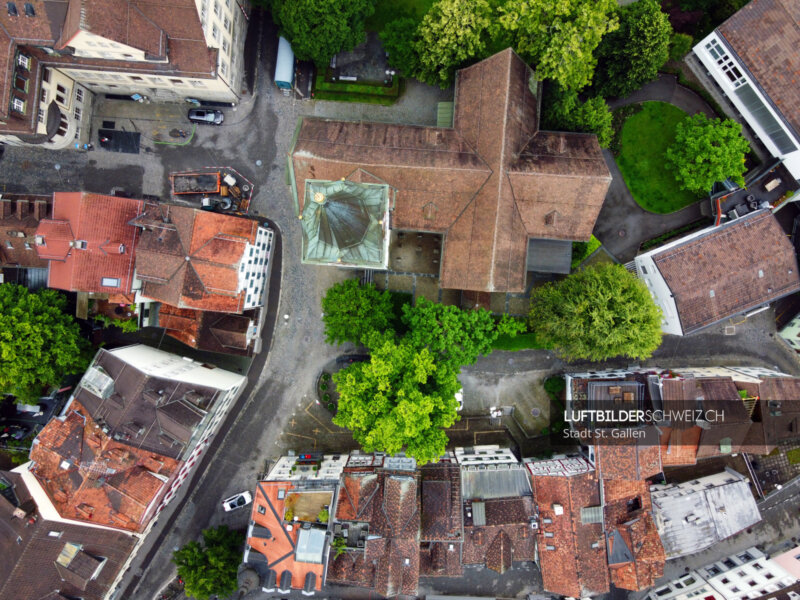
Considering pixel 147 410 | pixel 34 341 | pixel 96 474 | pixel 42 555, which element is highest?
pixel 34 341

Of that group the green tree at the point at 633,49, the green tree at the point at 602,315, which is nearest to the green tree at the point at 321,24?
the green tree at the point at 633,49

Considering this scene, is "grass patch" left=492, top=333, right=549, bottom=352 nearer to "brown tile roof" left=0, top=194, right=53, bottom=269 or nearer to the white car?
the white car

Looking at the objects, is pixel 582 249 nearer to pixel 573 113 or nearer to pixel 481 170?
pixel 573 113

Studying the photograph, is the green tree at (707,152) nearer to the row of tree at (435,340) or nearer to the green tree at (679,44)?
the green tree at (679,44)

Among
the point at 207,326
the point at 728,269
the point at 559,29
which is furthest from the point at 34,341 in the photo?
the point at 728,269

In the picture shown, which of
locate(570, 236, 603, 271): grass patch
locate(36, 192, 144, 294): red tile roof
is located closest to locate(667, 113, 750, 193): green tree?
locate(570, 236, 603, 271): grass patch

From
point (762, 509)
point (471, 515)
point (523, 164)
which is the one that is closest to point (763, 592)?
point (762, 509)

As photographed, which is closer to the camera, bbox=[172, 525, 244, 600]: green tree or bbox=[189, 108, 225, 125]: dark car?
bbox=[172, 525, 244, 600]: green tree
